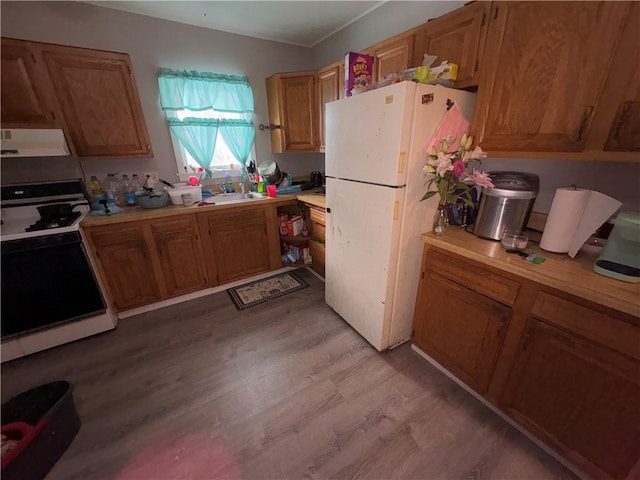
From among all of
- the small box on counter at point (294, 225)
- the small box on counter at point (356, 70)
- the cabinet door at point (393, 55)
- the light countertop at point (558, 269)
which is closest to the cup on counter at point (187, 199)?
the small box on counter at point (294, 225)

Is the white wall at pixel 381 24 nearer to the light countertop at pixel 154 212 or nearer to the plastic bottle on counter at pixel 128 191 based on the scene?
the light countertop at pixel 154 212

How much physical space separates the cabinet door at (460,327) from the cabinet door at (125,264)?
2185 millimetres

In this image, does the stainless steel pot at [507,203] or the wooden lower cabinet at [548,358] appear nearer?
the wooden lower cabinet at [548,358]

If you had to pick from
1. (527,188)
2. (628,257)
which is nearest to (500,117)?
(527,188)

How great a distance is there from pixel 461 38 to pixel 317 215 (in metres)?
1.63

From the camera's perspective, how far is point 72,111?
1882 millimetres

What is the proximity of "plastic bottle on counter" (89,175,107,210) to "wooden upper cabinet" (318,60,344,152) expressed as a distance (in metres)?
2.05

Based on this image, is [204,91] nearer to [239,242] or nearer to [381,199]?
[239,242]

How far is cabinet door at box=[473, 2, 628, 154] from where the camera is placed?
0.99m

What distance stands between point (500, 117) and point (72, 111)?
2833 millimetres

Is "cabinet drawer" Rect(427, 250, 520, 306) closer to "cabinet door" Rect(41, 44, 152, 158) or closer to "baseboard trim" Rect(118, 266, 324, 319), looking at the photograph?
"baseboard trim" Rect(118, 266, 324, 319)

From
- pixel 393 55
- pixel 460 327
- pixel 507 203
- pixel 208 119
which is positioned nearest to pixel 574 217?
pixel 507 203

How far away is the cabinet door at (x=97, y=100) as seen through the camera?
181 cm

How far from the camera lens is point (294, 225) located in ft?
8.94
